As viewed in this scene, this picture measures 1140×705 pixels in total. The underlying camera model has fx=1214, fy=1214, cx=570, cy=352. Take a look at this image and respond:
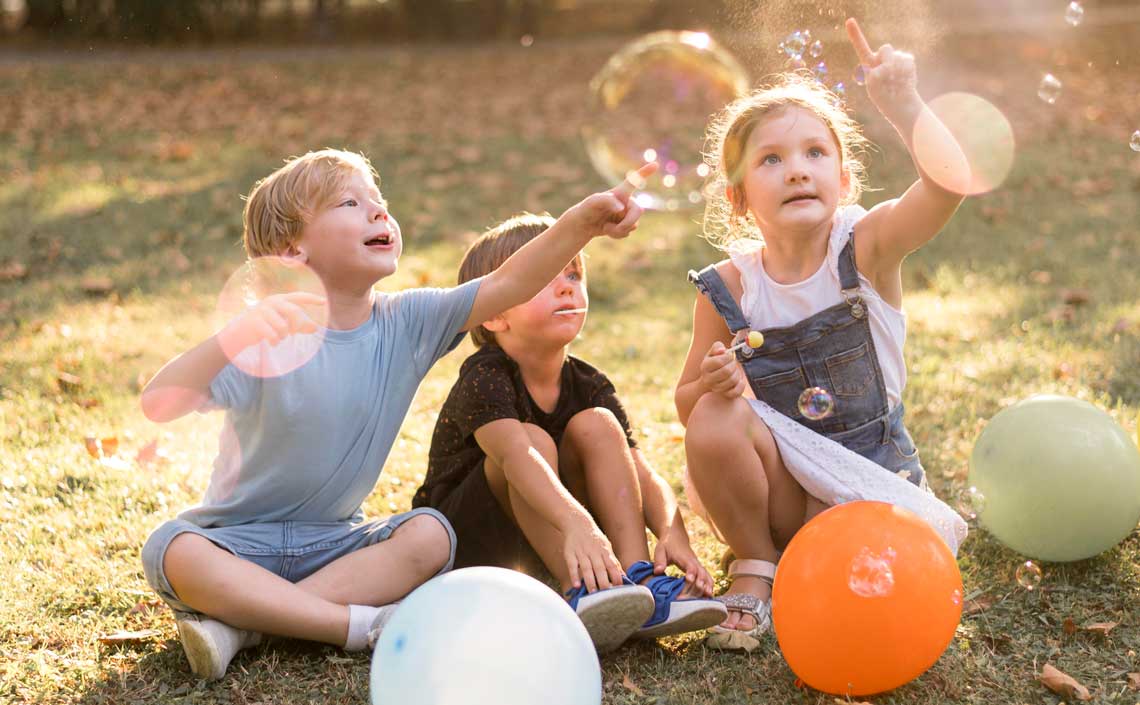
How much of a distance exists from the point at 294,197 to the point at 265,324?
43cm

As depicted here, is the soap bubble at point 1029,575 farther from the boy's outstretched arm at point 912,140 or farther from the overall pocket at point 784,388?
the boy's outstretched arm at point 912,140

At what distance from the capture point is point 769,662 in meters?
2.65

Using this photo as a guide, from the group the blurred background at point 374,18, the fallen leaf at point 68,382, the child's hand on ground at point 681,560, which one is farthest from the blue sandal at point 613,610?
the blurred background at point 374,18

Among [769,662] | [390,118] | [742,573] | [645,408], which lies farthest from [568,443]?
[390,118]

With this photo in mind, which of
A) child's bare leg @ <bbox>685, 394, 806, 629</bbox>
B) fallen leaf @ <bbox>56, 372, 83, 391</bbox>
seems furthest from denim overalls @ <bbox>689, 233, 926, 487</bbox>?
fallen leaf @ <bbox>56, 372, 83, 391</bbox>

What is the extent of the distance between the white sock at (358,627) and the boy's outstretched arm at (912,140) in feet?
5.03

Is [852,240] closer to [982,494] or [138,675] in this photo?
[982,494]

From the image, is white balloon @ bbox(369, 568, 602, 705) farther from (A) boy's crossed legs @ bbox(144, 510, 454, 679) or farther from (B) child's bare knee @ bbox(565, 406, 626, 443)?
(B) child's bare knee @ bbox(565, 406, 626, 443)

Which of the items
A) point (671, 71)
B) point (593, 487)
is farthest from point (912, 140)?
point (671, 71)

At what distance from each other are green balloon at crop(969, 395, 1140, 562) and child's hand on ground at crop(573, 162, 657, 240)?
1154 mm

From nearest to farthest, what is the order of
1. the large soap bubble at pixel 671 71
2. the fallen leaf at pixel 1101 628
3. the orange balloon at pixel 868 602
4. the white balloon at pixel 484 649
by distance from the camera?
the white balloon at pixel 484 649
the orange balloon at pixel 868 602
the fallen leaf at pixel 1101 628
the large soap bubble at pixel 671 71

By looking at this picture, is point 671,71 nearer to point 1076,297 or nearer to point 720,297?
point 1076,297

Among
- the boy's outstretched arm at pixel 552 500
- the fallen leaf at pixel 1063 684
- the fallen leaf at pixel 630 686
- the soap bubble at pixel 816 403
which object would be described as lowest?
the fallen leaf at pixel 630 686

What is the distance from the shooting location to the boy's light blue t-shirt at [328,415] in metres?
2.79
